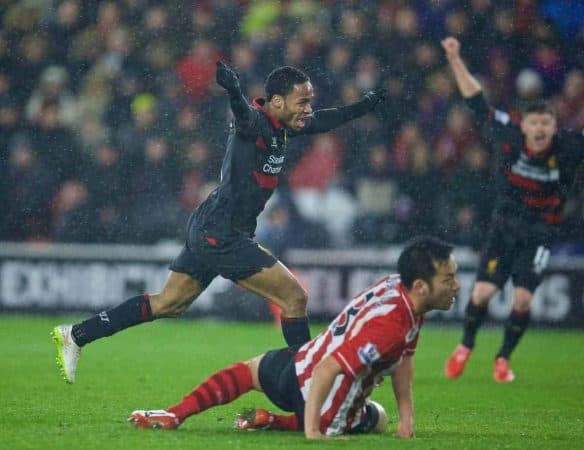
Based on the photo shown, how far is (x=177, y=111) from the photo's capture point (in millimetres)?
15062

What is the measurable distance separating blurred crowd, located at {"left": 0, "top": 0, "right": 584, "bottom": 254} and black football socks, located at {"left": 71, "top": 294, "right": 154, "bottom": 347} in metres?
6.77

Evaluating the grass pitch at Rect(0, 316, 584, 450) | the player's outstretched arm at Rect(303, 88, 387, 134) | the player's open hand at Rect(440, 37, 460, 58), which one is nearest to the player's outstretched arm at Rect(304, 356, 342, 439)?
the grass pitch at Rect(0, 316, 584, 450)

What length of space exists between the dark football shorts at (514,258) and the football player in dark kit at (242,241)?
9.61 ft

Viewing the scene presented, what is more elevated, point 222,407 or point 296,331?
point 296,331

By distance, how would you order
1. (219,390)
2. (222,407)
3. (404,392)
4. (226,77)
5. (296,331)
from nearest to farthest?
(404,392) → (219,390) → (226,77) → (296,331) → (222,407)

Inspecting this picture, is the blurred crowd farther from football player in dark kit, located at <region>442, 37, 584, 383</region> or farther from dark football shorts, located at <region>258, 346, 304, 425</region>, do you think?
dark football shorts, located at <region>258, 346, 304, 425</region>

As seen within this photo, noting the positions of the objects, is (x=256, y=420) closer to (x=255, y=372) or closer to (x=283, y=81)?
(x=255, y=372)

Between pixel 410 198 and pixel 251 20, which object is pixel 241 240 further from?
pixel 251 20

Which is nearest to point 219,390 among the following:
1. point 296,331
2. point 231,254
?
point 296,331

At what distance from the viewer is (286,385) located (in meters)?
6.04

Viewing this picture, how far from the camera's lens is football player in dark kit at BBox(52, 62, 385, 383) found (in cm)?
726

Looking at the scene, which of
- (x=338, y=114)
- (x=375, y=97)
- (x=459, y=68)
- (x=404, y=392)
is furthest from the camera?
(x=459, y=68)

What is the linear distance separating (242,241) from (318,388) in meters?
1.89

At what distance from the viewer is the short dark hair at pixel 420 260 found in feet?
18.7
